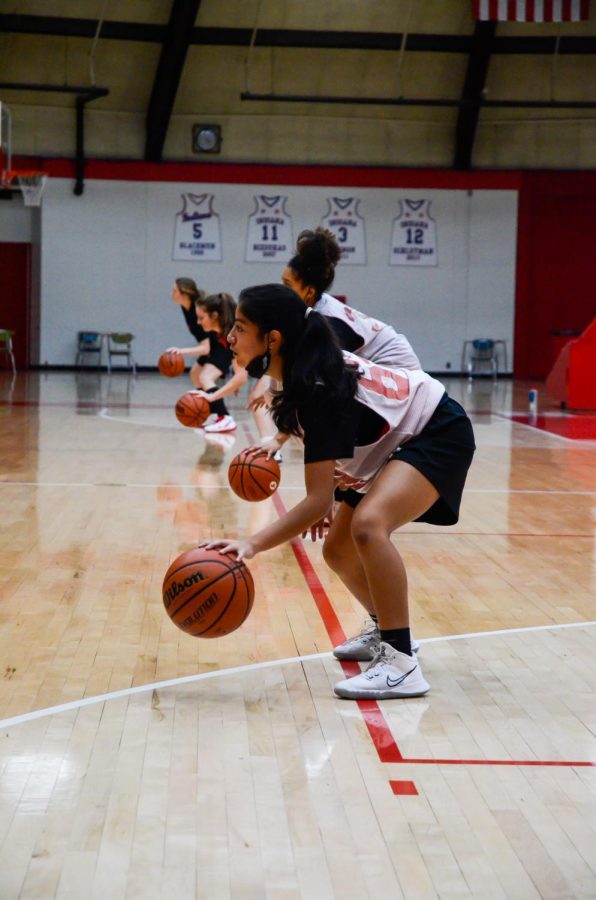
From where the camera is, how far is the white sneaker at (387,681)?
13.2 feet

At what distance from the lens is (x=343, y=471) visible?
4047 mm

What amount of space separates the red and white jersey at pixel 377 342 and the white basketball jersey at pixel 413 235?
61.5ft

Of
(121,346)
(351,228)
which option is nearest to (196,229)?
(121,346)

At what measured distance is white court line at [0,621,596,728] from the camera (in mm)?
3783

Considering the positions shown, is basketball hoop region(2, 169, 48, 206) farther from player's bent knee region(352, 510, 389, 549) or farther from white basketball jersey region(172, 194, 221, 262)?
player's bent knee region(352, 510, 389, 549)

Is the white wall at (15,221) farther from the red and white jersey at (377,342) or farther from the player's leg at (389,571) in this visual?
the player's leg at (389,571)

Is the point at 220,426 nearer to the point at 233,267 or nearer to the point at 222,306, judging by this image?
the point at 222,306

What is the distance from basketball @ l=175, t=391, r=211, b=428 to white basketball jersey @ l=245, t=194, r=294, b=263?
1276 cm

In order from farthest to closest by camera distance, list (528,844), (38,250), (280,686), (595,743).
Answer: (38,250), (280,686), (595,743), (528,844)

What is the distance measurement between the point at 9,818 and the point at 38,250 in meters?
21.0

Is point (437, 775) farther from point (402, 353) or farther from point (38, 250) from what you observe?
point (38, 250)

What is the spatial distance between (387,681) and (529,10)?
651 inches

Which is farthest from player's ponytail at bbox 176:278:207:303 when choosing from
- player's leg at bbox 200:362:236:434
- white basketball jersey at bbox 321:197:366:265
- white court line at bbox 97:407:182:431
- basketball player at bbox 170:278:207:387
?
white basketball jersey at bbox 321:197:366:265

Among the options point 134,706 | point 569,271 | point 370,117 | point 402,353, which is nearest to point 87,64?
point 370,117
